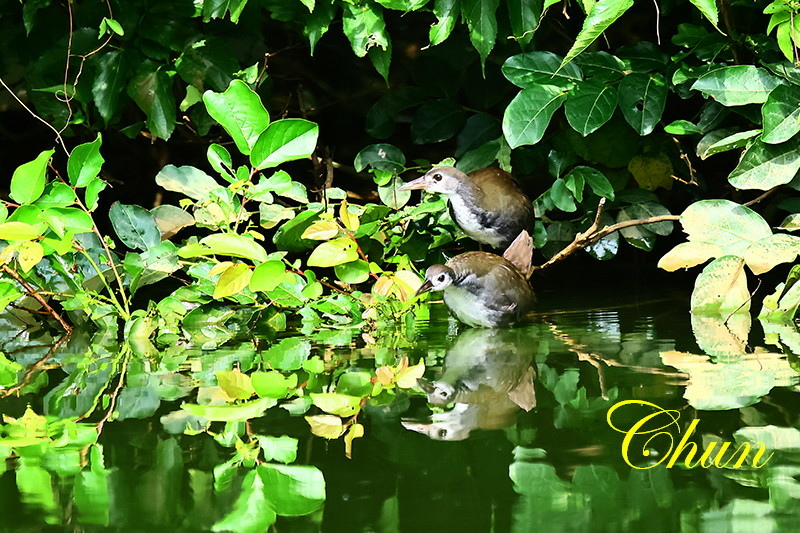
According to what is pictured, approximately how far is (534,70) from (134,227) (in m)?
1.52

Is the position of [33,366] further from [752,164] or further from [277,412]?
[752,164]

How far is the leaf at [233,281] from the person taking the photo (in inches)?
115

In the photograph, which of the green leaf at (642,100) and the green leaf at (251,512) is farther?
the green leaf at (642,100)

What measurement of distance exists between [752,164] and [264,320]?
5.59ft

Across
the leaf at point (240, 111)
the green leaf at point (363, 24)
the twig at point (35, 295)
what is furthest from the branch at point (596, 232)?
the twig at point (35, 295)

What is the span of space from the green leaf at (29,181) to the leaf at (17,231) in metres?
0.12

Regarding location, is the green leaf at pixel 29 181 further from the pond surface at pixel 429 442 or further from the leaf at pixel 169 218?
the leaf at pixel 169 218

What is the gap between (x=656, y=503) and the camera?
1402mm

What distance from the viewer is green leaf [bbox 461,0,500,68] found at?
339 centimetres

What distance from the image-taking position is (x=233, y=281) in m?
2.94

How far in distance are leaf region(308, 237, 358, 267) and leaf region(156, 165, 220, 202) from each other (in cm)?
47

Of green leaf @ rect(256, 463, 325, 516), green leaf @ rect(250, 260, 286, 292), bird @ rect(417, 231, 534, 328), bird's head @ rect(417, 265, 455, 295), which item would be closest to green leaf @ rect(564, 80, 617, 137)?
bird @ rect(417, 231, 534, 328)

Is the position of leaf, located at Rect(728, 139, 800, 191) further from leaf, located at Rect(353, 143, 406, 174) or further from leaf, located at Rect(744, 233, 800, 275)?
leaf, located at Rect(353, 143, 406, 174)

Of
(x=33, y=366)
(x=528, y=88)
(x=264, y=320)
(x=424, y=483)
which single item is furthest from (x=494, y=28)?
(x=424, y=483)
